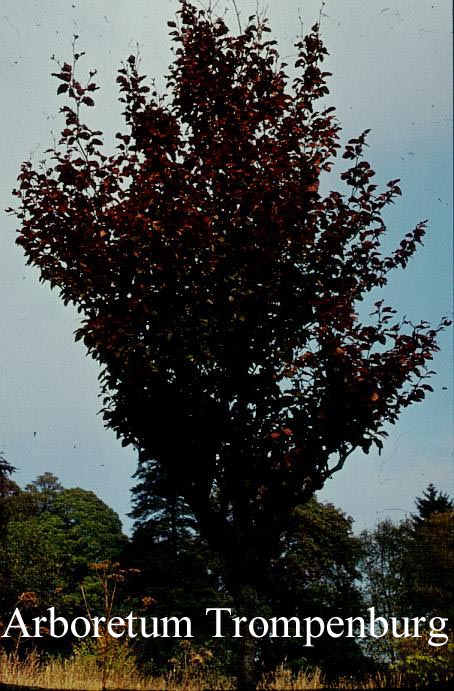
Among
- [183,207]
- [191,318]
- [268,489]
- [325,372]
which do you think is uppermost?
[183,207]

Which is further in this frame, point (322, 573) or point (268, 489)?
point (322, 573)

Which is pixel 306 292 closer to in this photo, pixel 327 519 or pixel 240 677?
pixel 240 677

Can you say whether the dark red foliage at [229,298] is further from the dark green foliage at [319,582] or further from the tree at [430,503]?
the tree at [430,503]

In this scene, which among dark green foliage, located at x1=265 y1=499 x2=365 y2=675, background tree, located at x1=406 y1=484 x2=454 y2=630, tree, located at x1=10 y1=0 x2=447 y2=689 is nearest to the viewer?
tree, located at x1=10 y1=0 x2=447 y2=689

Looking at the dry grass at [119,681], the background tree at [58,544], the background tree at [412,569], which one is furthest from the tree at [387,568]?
the dry grass at [119,681]

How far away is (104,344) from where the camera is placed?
9.16m

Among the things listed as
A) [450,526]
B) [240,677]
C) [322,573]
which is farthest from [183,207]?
[450,526]

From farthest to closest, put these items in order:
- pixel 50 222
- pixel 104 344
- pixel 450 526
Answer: pixel 450 526
pixel 50 222
pixel 104 344

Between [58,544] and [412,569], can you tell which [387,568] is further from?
[58,544]

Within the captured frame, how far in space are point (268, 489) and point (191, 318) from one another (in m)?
2.75

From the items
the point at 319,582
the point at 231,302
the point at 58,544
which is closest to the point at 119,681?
the point at 231,302

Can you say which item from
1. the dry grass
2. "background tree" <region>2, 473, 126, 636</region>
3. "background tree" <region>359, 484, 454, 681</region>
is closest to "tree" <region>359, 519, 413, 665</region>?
"background tree" <region>359, 484, 454, 681</region>

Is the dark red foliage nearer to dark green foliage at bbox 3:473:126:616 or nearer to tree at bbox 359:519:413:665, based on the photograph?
dark green foliage at bbox 3:473:126:616

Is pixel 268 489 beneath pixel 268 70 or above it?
beneath
